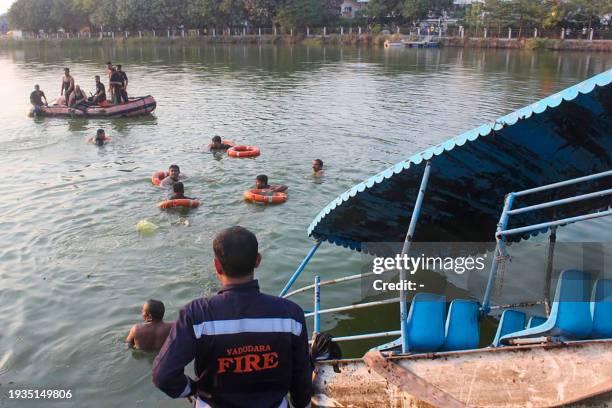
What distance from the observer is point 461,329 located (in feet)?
16.4

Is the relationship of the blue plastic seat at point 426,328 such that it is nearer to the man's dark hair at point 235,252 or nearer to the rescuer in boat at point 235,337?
the rescuer in boat at point 235,337

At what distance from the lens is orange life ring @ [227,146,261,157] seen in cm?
1606

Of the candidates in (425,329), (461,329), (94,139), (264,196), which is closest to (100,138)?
(94,139)

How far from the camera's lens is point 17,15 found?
3602 inches

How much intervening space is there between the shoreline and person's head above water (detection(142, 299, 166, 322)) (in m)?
55.2

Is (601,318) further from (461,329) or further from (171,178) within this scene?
(171,178)

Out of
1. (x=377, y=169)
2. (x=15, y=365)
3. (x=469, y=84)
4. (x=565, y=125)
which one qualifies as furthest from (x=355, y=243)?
(x=469, y=84)

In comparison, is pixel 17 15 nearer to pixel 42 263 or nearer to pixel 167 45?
pixel 167 45

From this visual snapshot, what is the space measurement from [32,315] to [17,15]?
10046 centimetres

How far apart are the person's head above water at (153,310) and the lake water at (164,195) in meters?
0.53

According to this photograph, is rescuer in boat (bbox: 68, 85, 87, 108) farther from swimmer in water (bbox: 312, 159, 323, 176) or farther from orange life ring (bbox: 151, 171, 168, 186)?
swimmer in water (bbox: 312, 159, 323, 176)

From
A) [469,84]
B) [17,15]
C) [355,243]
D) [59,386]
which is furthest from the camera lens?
[17,15]

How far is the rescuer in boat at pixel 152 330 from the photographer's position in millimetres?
7203
